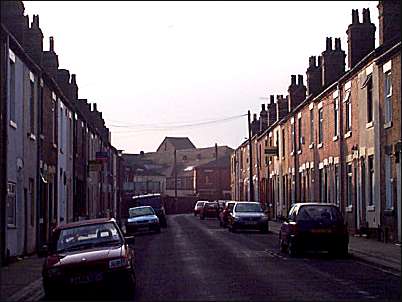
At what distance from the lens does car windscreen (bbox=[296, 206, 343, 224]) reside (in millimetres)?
25203

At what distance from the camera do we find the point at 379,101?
101ft

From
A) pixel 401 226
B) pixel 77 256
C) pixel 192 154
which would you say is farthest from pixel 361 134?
pixel 192 154

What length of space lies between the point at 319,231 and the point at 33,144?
9849mm

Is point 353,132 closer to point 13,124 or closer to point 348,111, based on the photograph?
point 348,111

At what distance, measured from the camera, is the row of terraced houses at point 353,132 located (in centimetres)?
2978

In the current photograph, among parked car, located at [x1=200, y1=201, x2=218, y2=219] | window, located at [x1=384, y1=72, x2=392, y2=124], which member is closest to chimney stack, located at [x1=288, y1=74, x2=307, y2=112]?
parked car, located at [x1=200, y1=201, x2=218, y2=219]

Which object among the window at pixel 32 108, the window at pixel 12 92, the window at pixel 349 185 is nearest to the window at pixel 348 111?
the window at pixel 349 185

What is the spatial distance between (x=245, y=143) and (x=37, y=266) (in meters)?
56.9

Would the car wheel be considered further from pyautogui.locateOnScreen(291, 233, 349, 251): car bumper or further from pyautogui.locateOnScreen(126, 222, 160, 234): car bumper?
pyautogui.locateOnScreen(126, 222, 160, 234): car bumper

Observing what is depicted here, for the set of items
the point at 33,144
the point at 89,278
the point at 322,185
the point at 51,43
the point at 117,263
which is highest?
the point at 51,43

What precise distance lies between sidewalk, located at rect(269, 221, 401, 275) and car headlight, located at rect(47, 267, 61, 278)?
8.56 metres

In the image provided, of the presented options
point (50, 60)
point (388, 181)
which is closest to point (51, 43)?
point (50, 60)

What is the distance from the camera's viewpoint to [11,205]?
24688 mm

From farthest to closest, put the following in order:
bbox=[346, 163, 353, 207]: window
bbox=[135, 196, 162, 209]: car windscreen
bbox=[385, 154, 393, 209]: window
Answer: bbox=[135, 196, 162, 209]: car windscreen < bbox=[346, 163, 353, 207]: window < bbox=[385, 154, 393, 209]: window
